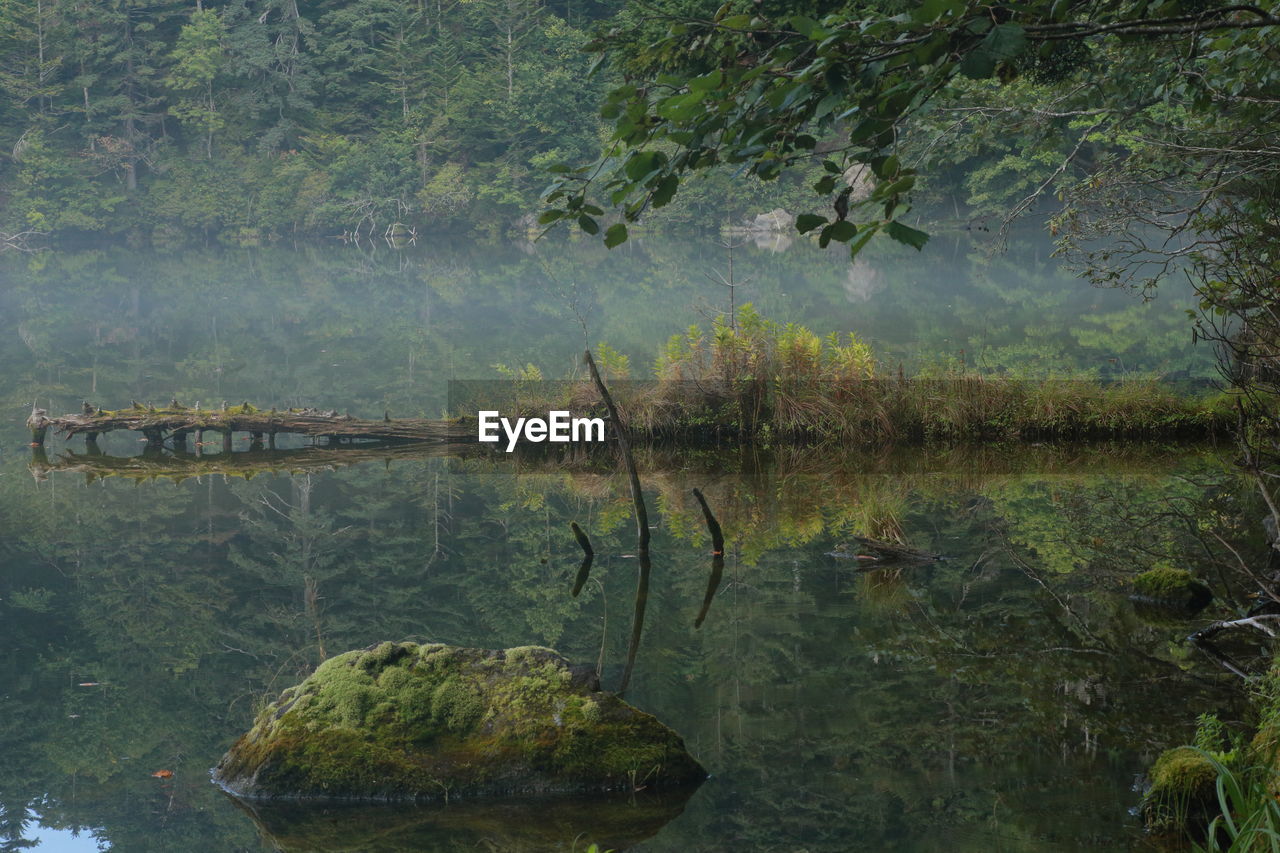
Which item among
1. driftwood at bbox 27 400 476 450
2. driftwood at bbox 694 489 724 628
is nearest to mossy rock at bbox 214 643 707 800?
driftwood at bbox 694 489 724 628

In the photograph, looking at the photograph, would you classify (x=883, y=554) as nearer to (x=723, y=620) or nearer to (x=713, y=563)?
(x=713, y=563)

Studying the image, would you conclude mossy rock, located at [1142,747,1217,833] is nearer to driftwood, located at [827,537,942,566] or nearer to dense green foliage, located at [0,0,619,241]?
driftwood, located at [827,537,942,566]

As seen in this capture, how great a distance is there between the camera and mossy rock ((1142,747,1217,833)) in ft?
16.9

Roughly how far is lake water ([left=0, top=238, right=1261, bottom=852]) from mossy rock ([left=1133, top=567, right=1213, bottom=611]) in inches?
7.0

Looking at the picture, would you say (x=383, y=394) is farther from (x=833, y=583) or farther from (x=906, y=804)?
(x=906, y=804)

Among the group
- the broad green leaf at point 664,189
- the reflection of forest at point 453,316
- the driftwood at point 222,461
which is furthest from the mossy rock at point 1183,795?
the driftwood at point 222,461

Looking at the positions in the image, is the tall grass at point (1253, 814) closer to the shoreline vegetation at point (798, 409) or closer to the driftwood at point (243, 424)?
the shoreline vegetation at point (798, 409)

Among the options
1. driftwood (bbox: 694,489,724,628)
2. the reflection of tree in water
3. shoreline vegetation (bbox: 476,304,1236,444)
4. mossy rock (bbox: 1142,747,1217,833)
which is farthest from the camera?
the reflection of tree in water

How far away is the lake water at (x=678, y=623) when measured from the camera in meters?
5.76

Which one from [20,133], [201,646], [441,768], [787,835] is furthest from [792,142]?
[20,133]

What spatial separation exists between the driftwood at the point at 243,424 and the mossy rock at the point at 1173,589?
959cm

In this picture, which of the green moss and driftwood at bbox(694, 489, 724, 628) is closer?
the green moss

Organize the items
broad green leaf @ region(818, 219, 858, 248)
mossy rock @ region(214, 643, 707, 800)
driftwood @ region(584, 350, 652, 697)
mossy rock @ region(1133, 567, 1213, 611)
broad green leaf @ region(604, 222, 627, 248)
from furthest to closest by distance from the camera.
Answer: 1. mossy rock @ region(1133, 567, 1213, 611)
2. driftwood @ region(584, 350, 652, 697)
3. mossy rock @ region(214, 643, 707, 800)
4. broad green leaf @ region(604, 222, 627, 248)
5. broad green leaf @ region(818, 219, 858, 248)

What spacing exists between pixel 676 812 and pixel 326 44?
181 ft
